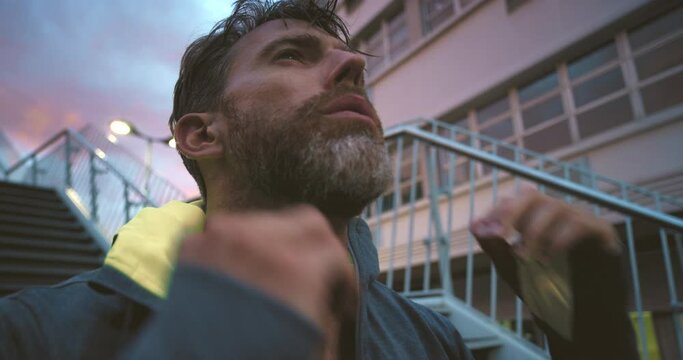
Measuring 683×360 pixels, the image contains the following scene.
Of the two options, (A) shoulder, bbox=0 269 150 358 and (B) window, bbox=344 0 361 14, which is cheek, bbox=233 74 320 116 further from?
(B) window, bbox=344 0 361 14

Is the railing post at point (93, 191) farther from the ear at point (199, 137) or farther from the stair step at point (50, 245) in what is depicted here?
the ear at point (199, 137)

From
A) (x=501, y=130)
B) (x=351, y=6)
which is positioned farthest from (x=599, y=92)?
(x=351, y=6)

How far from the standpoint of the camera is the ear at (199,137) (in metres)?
1.19

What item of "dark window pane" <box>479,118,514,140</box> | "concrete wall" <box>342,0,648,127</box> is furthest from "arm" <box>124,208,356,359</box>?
"dark window pane" <box>479,118,514,140</box>

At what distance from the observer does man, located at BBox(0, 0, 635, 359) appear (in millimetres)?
381

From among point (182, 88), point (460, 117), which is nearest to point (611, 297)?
point (182, 88)

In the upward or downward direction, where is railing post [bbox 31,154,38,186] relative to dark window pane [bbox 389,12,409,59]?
downward

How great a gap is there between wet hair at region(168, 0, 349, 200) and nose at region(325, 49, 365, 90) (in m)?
0.32

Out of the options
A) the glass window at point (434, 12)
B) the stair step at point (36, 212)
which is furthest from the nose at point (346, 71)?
the glass window at point (434, 12)

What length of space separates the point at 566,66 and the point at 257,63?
6.92 m

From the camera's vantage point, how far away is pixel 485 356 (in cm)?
217

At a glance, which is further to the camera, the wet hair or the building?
the building

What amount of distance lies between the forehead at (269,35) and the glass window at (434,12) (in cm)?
829

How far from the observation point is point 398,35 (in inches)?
397
